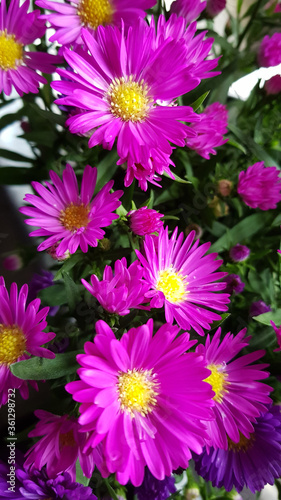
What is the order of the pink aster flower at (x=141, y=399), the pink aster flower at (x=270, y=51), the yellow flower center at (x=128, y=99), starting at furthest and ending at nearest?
the pink aster flower at (x=270, y=51)
the yellow flower center at (x=128, y=99)
the pink aster flower at (x=141, y=399)

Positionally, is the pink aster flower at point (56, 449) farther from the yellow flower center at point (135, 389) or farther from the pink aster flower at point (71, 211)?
the pink aster flower at point (71, 211)

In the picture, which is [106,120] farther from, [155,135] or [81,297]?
[81,297]

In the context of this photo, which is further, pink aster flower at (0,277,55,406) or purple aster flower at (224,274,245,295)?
purple aster flower at (224,274,245,295)

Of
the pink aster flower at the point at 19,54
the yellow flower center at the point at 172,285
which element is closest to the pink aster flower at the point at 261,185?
the yellow flower center at the point at 172,285

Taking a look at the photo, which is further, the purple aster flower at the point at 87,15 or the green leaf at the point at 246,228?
the green leaf at the point at 246,228

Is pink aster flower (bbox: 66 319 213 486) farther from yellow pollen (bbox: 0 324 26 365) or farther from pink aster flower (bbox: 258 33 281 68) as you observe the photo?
pink aster flower (bbox: 258 33 281 68)

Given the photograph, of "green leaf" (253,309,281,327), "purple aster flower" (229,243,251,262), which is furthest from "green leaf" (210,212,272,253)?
"green leaf" (253,309,281,327)

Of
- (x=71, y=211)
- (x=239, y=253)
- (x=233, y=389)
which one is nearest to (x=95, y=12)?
(x=71, y=211)

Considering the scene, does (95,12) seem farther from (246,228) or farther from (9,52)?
(246,228)
